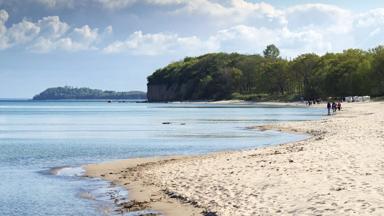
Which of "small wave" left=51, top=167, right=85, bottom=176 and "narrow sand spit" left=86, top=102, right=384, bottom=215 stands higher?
"narrow sand spit" left=86, top=102, right=384, bottom=215

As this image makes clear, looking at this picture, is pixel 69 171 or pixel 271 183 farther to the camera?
pixel 69 171

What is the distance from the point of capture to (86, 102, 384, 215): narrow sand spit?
15.2 metres

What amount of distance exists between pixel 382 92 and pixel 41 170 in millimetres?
121201

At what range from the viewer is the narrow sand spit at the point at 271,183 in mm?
15234

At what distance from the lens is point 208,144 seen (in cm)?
4284

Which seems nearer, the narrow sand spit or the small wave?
the narrow sand spit

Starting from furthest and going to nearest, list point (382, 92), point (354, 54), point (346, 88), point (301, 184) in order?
point (354, 54) → point (346, 88) → point (382, 92) → point (301, 184)

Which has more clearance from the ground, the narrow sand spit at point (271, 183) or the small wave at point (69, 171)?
the narrow sand spit at point (271, 183)

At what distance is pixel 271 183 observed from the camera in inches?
736

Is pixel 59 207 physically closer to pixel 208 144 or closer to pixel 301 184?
pixel 301 184

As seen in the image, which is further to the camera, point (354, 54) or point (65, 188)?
point (354, 54)

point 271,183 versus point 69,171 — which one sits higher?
point 271,183

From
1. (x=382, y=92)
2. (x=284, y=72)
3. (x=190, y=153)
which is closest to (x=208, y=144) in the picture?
(x=190, y=153)

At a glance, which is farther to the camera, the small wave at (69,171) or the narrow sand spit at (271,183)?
the small wave at (69,171)
